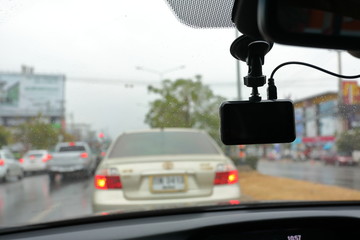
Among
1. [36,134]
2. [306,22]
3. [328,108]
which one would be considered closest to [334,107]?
[328,108]

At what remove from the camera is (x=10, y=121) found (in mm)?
4211

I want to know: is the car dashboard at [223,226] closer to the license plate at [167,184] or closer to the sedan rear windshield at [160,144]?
the license plate at [167,184]

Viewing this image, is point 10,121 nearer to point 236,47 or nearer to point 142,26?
point 142,26

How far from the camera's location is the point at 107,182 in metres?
3.86

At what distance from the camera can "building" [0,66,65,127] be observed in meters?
3.31

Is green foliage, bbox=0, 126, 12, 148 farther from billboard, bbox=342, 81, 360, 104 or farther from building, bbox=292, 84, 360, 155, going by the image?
billboard, bbox=342, 81, 360, 104

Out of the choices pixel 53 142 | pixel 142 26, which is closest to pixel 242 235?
pixel 142 26

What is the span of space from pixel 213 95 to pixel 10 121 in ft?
7.46

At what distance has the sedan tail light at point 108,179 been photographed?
3.82 m

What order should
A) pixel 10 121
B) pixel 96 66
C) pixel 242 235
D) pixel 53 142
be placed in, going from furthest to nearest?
pixel 10 121, pixel 53 142, pixel 96 66, pixel 242 235

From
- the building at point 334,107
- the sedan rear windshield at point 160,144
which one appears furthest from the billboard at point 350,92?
the sedan rear windshield at point 160,144

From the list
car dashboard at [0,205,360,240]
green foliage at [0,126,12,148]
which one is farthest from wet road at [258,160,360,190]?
green foliage at [0,126,12,148]

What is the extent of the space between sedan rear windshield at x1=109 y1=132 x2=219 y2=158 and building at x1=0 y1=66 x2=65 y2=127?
2.19 feet

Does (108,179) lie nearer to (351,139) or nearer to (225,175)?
(225,175)
